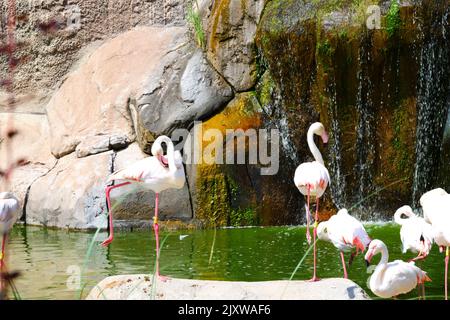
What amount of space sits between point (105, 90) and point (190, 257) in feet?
13.8

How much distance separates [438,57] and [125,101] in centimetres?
376

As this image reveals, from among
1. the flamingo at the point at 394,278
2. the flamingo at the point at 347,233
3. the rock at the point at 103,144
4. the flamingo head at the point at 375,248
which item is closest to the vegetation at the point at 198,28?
the rock at the point at 103,144

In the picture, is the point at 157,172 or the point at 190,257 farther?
the point at 190,257

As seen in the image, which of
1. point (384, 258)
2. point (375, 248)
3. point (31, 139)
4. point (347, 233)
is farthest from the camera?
point (31, 139)

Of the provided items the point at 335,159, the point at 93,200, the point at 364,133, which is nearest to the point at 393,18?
the point at 364,133

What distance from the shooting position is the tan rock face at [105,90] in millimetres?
10125

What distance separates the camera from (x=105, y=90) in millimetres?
10711

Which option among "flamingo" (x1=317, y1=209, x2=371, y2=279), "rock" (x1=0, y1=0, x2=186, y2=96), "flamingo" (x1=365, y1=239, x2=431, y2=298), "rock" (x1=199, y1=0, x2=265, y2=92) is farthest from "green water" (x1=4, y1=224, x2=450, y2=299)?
"rock" (x1=0, y1=0, x2=186, y2=96)

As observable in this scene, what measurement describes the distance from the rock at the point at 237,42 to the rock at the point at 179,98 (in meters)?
0.13

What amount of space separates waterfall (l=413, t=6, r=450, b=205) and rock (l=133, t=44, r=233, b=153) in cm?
222

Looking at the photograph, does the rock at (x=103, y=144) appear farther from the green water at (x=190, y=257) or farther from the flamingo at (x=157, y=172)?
the flamingo at (x=157, y=172)

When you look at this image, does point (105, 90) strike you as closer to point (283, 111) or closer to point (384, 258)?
point (283, 111)
